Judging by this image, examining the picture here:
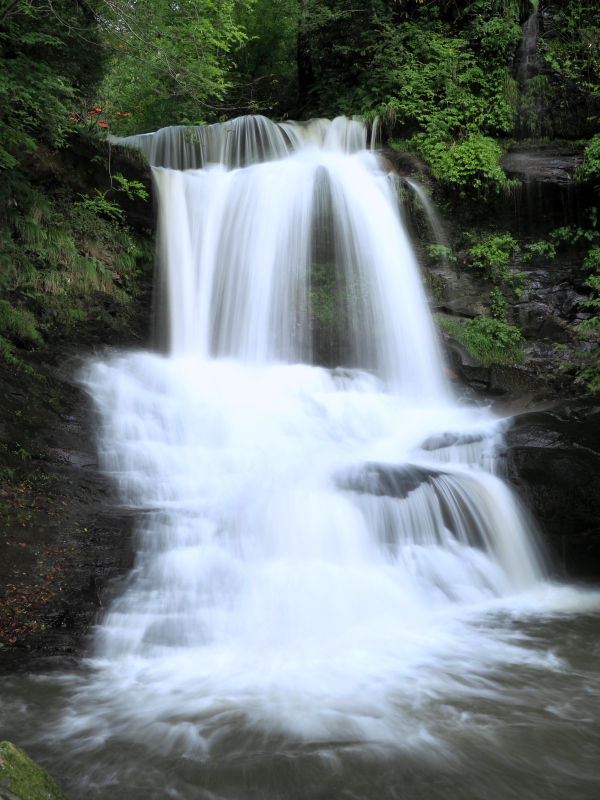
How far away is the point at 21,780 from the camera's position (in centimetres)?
214

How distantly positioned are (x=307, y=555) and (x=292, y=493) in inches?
31.4

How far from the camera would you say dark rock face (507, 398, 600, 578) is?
6590mm

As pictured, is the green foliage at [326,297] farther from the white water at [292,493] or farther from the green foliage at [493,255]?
the green foliage at [493,255]

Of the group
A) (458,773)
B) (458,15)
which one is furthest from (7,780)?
(458,15)

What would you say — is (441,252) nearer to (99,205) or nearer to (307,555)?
(99,205)

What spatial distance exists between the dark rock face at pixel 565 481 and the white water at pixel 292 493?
0.31m

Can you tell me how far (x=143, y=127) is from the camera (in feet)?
59.4

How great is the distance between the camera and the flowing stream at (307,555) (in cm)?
336

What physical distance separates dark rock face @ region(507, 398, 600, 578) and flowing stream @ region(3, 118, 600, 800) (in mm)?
277

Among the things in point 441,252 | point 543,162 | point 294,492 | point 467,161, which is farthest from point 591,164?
point 294,492

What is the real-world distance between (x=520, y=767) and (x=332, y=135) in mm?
13285

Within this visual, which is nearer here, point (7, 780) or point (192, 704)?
point (7, 780)

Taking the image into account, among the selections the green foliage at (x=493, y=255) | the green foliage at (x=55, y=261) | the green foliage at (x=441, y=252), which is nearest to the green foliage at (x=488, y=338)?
the green foliage at (x=493, y=255)

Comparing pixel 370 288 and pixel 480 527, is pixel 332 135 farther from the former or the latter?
pixel 480 527
